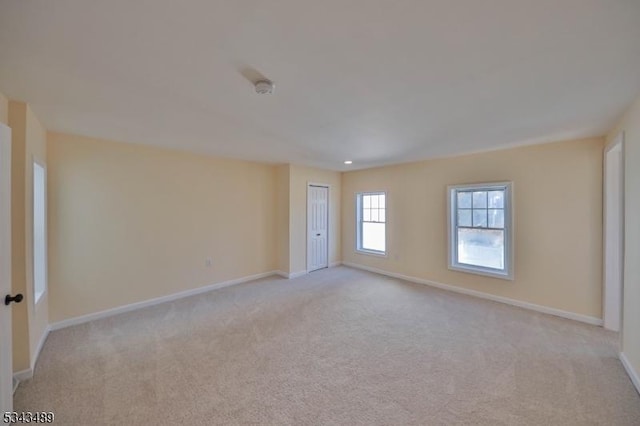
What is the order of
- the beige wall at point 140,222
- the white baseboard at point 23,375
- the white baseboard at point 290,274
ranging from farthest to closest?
1. the white baseboard at point 290,274
2. the beige wall at point 140,222
3. the white baseboard at point 23,375

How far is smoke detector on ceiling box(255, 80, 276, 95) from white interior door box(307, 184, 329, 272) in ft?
12.6

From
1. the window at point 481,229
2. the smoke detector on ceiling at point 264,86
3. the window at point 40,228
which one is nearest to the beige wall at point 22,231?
the window at point 40,228

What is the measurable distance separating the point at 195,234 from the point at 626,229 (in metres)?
5.31

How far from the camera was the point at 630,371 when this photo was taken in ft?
7.36

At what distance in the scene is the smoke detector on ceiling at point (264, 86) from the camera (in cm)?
182

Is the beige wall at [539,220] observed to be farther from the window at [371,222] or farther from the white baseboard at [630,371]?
the white baseboard at [630,371]

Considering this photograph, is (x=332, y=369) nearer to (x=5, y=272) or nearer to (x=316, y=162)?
(x=5, y=272)

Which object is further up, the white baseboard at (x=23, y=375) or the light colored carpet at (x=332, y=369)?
the white baseboard at (x=23, y=375)

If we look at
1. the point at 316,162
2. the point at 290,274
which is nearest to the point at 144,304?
the point at 290,274

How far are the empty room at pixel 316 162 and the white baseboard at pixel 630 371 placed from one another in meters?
0.04

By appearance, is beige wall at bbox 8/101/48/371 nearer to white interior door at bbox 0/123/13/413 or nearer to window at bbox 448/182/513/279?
white interior door at bbox 0/123/13/413

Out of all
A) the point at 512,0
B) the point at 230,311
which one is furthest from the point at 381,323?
the point at 512,0

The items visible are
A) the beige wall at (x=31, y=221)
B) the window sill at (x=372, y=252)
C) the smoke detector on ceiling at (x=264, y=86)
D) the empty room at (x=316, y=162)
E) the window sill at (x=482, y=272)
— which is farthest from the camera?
the window sill at (x=372, y=252)

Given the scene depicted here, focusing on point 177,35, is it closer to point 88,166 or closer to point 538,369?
point 88,166
